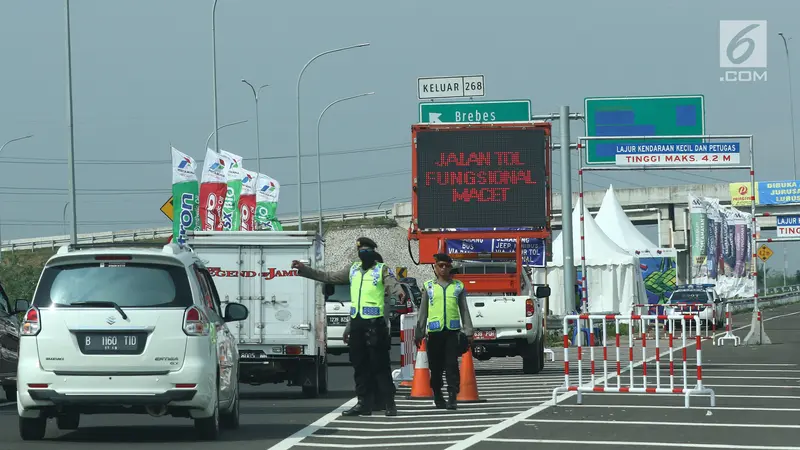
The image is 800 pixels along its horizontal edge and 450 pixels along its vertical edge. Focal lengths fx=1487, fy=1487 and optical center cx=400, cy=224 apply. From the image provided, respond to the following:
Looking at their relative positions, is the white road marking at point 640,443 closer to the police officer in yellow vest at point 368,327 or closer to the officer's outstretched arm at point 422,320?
the police officer in yellow vest at point 368,327

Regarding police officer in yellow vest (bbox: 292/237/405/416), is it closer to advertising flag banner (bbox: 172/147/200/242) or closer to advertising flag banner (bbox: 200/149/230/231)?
advertising flag banner (bbox: 172/147/200/242)

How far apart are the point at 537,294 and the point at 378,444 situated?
13412mm

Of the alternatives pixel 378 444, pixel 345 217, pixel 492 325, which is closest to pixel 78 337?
pixel 378 444

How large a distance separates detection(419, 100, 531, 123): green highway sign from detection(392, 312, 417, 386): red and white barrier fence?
16.1 m

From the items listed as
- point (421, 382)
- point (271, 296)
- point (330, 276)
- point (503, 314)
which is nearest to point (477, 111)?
point (503, 314)

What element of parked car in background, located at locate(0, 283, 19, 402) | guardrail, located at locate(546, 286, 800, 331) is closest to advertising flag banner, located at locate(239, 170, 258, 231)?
guardrail, located at locate(546, 286, 800, 331)

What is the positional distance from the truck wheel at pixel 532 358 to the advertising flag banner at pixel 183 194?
1146 cm

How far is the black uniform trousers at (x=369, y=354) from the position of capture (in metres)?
15.3

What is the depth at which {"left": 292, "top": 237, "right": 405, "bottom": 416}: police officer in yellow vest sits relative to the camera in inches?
603

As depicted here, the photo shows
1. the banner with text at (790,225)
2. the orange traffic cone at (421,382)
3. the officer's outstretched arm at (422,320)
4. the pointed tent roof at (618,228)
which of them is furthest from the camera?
the banner with text at (790,225)

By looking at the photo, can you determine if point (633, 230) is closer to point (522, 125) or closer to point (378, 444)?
point (522, 125)

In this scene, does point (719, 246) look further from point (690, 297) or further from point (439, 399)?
point (439, 399)

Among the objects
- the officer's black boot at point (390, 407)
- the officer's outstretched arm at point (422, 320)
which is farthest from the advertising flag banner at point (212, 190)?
the officer's black boot at point (390, 407)

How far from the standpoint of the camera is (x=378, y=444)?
12312 millimetres
